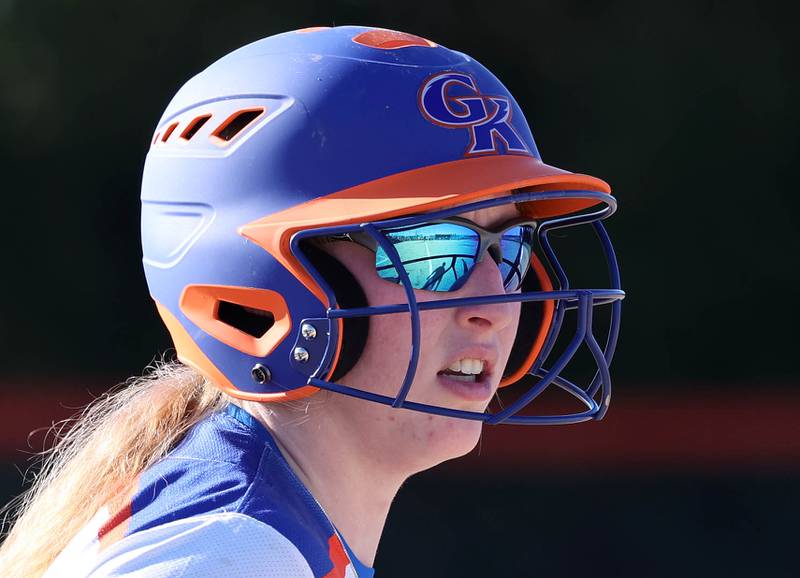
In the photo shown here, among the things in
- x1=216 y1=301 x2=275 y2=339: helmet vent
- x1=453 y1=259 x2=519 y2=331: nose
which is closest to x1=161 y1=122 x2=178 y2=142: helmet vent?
x1=216 y1=301 x2=275 y2=339: helmet vent

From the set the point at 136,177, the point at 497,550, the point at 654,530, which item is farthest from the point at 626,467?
the point at 136,177

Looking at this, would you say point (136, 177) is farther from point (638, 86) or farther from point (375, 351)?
point (375, 351)

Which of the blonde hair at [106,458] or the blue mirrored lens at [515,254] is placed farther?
the blue mirrored lens at [515,254]

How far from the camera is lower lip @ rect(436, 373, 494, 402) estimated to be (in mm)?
1539

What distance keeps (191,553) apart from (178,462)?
0.73ft

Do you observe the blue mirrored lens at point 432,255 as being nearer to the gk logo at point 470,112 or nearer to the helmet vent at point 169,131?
the gk logo at point 470,112

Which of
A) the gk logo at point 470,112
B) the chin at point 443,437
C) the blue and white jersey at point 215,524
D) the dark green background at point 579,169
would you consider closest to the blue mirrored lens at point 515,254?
the gk logo at point 470,112

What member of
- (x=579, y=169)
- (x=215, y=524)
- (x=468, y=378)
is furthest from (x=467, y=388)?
(x=579, y=169)

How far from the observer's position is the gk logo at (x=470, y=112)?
1.59 metres

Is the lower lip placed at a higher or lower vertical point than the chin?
higher

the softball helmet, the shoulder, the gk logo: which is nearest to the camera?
the shoulder

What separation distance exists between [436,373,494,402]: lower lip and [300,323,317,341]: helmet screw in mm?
187

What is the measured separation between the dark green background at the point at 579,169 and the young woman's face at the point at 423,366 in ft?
6.92

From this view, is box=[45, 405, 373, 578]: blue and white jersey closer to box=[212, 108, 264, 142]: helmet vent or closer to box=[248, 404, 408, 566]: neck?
box=[248, 404, 408, 566]: neck
